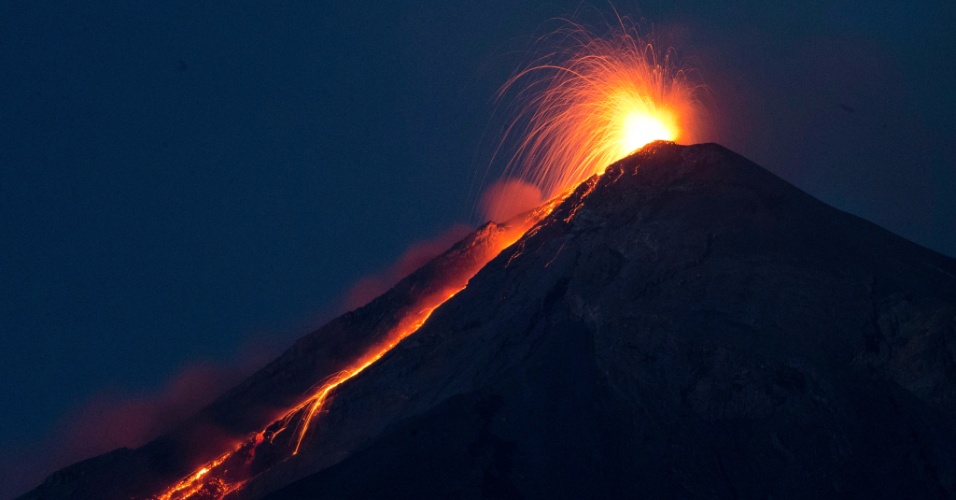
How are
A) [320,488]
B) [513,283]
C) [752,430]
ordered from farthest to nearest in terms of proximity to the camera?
1. [513,283]
2. [320,488]
3. [752,430]

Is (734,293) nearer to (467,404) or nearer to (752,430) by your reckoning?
(752,430)

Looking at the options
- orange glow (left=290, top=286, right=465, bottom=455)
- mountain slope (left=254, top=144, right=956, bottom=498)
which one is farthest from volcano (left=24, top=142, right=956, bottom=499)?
orange glow (left=290, top=286, right=465, bottom=455)

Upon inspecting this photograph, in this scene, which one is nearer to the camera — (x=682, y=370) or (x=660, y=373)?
(x=682, y=370)

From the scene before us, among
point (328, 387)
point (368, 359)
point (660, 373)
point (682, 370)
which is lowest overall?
point (682, 370)

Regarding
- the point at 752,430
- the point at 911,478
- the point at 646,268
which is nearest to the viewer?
the point at 911,478

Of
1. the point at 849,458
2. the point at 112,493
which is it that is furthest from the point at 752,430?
the point at 112,493

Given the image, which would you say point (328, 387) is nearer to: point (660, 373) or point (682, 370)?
point (660, 373)

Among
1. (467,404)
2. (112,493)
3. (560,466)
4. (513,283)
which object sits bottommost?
(560,466)

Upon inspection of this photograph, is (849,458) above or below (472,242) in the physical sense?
below

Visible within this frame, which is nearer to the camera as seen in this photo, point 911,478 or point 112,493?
point 911,478

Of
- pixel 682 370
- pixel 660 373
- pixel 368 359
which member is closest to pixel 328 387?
pixel 368 359
